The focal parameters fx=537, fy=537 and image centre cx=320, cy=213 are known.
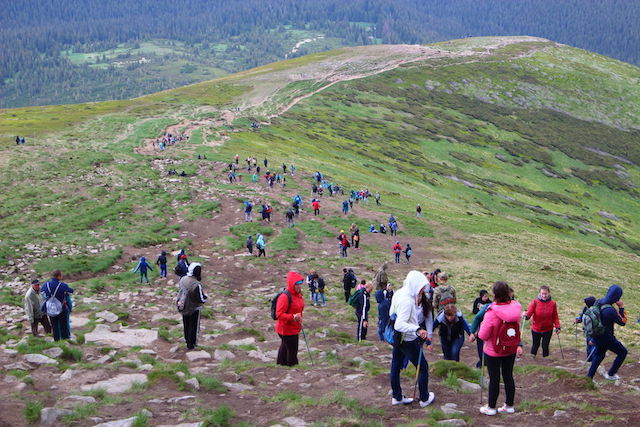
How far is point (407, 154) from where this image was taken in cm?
10194

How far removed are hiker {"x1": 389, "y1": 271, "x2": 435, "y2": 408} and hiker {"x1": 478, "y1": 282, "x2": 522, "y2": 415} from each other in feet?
3.80

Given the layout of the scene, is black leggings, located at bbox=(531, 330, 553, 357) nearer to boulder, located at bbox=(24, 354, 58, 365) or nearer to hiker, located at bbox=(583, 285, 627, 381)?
hiker, located at bbox=(583, 285, 627, 381)

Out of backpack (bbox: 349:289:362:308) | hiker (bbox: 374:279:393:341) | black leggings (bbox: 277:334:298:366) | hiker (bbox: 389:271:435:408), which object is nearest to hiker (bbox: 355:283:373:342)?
backpack (bbox: 349:289:362:308)

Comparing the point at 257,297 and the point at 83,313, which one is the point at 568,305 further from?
the point at 83,313

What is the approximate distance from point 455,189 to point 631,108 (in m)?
122

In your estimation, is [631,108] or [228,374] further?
[631,108]

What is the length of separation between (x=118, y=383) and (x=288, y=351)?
165 inches

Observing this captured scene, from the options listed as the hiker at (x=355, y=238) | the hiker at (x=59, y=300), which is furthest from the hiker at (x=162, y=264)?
the hiker at (x=355, y=238)

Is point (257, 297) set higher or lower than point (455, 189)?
higher

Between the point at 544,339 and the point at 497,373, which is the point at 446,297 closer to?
the point at 497,373

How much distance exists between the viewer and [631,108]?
6796 inches

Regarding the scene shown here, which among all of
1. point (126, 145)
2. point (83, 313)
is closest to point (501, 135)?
point (126, 145)

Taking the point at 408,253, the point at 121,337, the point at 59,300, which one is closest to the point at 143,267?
the point at 121,337

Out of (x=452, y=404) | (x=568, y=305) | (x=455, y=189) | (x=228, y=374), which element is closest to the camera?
(x=452, y=404)
